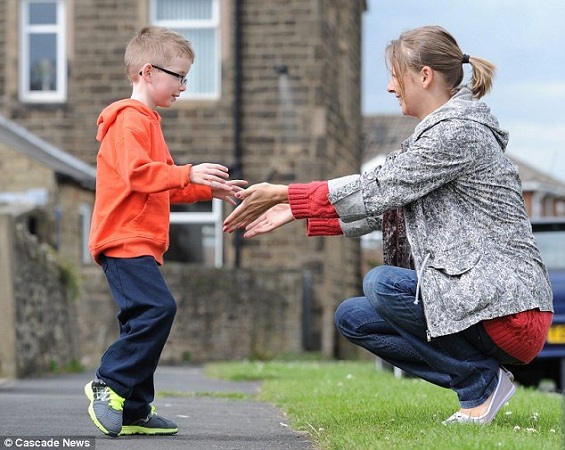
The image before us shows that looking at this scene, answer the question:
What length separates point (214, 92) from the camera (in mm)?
22047

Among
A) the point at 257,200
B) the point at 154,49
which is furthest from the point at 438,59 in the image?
the point at 154,49

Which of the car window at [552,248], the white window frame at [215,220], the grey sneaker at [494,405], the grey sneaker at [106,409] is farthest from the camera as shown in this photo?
the white window frame at [215,220]

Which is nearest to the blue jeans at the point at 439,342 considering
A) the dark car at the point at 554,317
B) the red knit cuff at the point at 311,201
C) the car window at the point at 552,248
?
the red knit cuff at the point at 311,201

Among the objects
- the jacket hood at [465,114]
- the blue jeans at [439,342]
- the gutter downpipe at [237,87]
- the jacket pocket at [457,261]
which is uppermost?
the gutter downpipe at [237,87]

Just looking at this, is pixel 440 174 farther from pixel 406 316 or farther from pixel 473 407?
pixel 473 407

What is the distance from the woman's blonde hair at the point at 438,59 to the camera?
18.9 feet

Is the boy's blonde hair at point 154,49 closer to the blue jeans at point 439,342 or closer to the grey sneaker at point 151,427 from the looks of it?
the blue jeans at point 439,342

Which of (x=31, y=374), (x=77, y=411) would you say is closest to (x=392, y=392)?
(x=77, y=411)

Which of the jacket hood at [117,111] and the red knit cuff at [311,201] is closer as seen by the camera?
the red knit cuff at [311,201]

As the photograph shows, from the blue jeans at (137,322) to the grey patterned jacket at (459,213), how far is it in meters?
0.86

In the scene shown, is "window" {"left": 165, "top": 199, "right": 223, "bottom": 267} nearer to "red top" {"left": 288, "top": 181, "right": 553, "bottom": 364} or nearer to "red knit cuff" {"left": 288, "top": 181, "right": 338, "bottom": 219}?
"red top" {"left": 288, "top": 181, "right": 553, "bottom": 364}

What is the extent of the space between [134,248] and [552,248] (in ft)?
24.4

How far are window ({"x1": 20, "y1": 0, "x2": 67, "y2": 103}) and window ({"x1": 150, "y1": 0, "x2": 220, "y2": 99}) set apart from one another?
1680 millimetres

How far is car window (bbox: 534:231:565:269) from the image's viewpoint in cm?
1236
